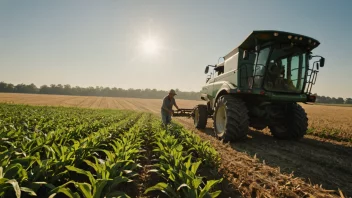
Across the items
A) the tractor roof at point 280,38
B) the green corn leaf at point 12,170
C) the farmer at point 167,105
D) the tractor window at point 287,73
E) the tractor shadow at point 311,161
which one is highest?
the tractor roof at point 280,38

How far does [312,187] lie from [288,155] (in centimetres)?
202

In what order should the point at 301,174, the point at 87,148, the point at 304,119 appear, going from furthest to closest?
the point at 304,119
the point at 301,174
the point at 87,148

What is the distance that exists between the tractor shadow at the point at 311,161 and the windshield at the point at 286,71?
163 centimetres

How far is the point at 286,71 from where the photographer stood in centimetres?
600

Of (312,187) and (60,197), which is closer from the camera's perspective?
(60,197)

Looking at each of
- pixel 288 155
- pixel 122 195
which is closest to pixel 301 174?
pixel 288 155

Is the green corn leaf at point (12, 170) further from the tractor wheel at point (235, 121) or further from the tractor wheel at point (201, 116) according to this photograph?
the tractor wheel at point (201, 116)

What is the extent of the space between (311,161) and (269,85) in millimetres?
2169

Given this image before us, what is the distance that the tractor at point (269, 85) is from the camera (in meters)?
5.53

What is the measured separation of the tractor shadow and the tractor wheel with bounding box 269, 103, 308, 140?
311mm

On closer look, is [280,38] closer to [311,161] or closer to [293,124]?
[293,124]

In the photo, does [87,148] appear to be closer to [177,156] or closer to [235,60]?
[177,156]

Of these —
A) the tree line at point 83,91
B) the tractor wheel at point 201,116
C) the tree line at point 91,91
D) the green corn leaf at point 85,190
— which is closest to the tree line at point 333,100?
the tree line at point 91,91

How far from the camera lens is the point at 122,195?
1989 millimetres
